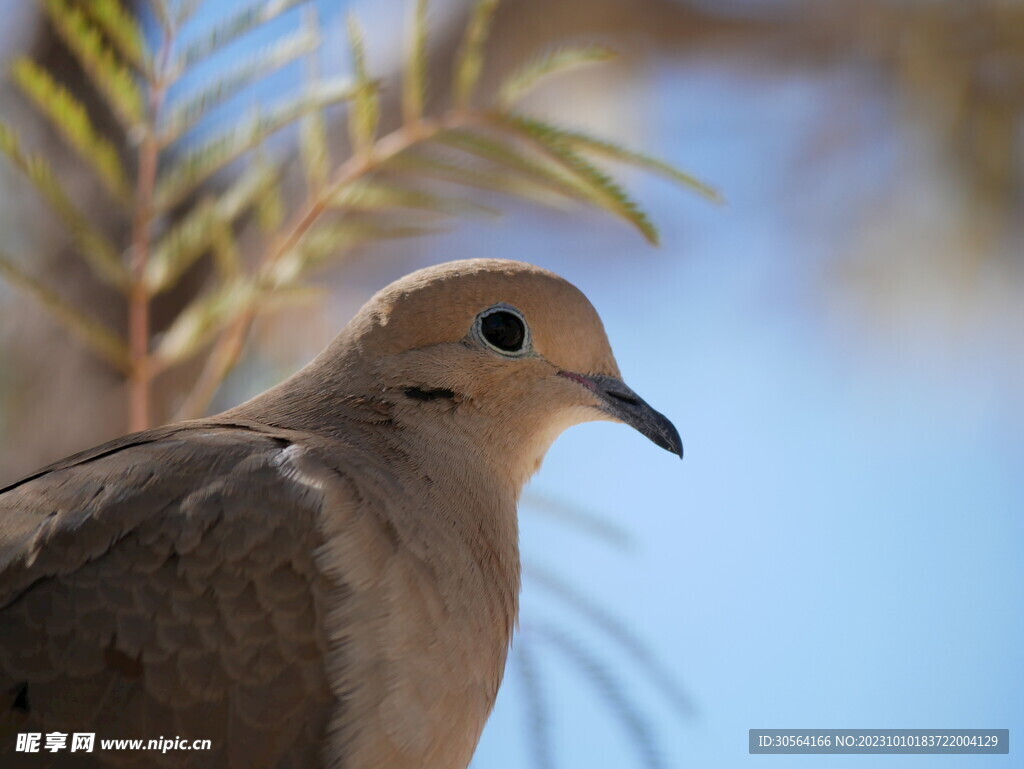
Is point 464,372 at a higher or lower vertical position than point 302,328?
lower

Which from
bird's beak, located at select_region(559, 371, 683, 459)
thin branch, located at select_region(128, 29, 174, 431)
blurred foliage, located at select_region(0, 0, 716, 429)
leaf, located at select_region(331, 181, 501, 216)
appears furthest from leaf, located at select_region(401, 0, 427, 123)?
bird's beak, located at select_region(559, 371, 683, 459)

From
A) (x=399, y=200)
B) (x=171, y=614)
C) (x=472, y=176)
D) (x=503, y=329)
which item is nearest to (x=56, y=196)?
(x=399, y=200)

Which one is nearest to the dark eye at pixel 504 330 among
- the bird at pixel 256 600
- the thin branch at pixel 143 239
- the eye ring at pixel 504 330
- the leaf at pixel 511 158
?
the eye ring at pixel 504 330

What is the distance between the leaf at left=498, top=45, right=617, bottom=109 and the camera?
202 centimetres

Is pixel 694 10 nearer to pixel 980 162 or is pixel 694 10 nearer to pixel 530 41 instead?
pixel 530 41

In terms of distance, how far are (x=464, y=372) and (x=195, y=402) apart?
0.72m

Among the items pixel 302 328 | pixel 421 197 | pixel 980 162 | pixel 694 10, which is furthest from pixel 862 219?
pixel 421 197

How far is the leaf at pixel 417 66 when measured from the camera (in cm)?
211

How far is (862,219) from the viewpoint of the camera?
5.07 metres

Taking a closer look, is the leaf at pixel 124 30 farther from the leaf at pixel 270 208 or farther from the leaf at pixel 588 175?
the leaf at pixel 588 175

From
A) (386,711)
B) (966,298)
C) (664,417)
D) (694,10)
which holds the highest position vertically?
(694,10)

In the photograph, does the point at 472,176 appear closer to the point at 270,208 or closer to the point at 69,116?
the point at 270,208

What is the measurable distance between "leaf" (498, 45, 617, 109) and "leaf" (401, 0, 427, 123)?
0.16 m

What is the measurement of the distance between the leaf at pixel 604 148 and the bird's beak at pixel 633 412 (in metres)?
0.40
